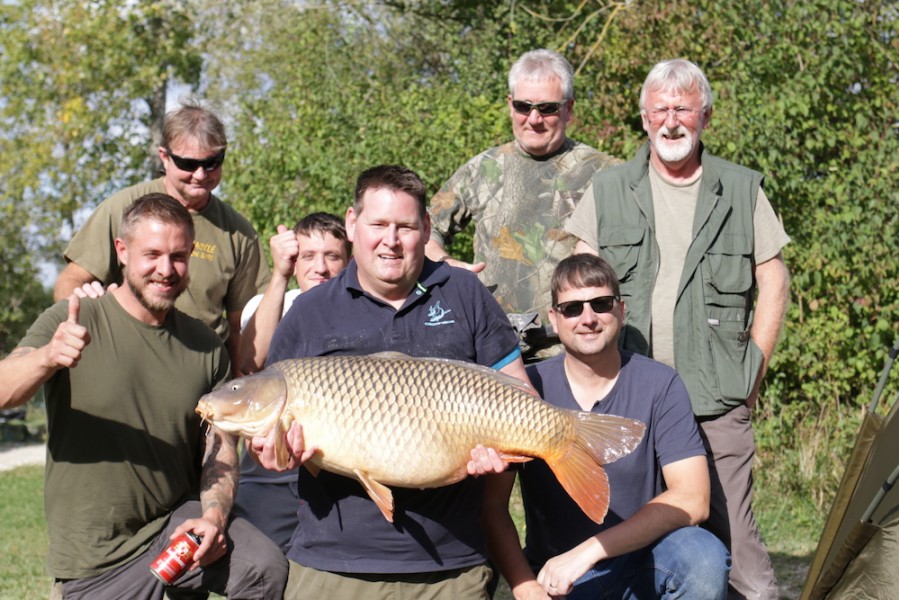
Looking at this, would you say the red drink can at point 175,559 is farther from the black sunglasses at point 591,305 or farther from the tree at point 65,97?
the tree at point 65,97

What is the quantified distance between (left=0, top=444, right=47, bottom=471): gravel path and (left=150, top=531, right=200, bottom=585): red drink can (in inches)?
529

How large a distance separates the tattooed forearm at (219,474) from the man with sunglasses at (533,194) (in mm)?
1413

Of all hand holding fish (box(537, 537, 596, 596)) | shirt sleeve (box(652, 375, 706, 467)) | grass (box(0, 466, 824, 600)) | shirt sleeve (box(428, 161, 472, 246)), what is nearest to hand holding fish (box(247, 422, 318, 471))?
hand holding fish (box(537, 537, 596, 596))

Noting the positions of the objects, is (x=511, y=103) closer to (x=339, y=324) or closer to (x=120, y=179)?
(x=339, y=324)

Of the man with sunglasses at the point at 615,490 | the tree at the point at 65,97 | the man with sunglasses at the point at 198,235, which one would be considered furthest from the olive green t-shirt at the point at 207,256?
the tree at the point at 65,97

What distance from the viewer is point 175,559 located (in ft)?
14.1

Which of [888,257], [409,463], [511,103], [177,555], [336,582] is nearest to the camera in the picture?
[409,463]

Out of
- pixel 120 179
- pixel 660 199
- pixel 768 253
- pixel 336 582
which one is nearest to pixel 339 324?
pixel 336 582

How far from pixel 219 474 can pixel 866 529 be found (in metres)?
2.86

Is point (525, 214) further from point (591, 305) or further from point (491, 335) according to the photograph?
point (491, 335)

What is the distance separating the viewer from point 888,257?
9.36 m

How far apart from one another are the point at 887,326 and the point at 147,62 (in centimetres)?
2456

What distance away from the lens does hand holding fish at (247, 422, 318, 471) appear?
3625mm

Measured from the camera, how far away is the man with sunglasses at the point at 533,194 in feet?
18.2
